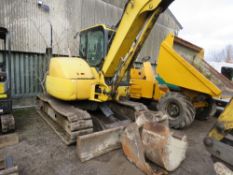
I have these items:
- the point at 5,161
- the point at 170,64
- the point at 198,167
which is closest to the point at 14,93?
the point at 5,161

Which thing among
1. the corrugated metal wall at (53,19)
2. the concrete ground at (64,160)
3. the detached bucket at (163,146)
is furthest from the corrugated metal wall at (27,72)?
the detached bucket at (163,146)

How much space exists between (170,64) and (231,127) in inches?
109

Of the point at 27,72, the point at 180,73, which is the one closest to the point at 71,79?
the point at 180,73

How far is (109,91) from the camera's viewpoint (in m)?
3.79

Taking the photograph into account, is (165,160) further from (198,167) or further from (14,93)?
(14,93)

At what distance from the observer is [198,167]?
286cm

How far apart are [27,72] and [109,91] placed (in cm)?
379

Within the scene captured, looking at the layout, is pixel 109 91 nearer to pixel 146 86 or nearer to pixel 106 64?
pixel 106 64

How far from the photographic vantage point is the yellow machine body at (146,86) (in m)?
5.64

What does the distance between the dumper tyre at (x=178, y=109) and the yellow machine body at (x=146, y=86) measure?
0.91 meters

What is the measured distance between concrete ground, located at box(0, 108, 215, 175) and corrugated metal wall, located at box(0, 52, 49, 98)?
2.63m

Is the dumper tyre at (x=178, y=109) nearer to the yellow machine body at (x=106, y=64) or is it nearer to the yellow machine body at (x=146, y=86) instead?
the yellow machine body at (x=146, y=86)

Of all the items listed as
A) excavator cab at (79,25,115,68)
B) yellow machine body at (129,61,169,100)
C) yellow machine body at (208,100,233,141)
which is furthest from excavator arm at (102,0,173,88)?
yellow machine body at (129,61,169,100)

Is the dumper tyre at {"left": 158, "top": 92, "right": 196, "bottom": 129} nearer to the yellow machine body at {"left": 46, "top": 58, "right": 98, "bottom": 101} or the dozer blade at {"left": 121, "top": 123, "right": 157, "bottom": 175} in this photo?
the dozer blade at {"left": 121, "top": 123, "right": 157, "bottom": 175}
